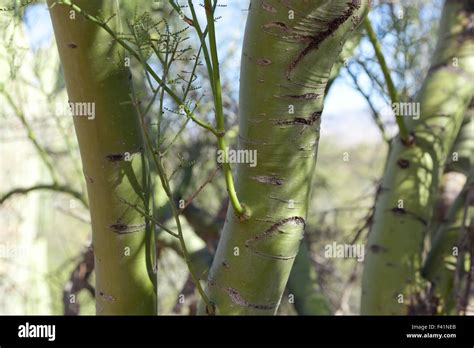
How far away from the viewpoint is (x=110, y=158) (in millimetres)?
1174

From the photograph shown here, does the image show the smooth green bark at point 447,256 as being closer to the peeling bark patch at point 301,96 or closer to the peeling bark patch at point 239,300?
the peeling bark patch at point 239,300

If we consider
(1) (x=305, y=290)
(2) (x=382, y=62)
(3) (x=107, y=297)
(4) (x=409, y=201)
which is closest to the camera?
(3) (x=107, y=297)

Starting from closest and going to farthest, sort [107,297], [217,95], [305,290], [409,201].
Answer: [217,95], [107,297], [409,201], [305,290]

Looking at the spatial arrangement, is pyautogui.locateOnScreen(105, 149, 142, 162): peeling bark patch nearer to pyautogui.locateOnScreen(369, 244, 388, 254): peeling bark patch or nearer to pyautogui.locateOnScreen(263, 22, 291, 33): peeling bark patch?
pyautogui.locateOnScreen(263, 22, 291, 33): peeling bark patch

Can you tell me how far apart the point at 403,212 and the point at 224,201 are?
1.45m

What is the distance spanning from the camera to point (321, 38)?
1037mm

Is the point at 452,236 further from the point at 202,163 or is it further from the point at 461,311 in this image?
the point at 202,163

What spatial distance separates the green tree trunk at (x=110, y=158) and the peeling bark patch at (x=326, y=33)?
0.32 metres

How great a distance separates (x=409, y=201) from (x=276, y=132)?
2.77 ft

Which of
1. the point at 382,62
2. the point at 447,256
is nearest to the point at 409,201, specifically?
the point at 447,256

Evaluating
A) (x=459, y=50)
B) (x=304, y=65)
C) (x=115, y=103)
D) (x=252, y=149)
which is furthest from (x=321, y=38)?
(x=459, y=50)

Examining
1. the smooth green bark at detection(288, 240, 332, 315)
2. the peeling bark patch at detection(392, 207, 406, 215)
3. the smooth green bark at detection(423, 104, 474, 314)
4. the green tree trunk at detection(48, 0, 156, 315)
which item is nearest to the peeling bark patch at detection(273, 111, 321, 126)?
the green tree trunk at detection(48, 0, 156, 315)

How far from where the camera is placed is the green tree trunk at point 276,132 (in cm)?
103

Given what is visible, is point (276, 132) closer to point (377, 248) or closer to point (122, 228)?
point (122, 228)
